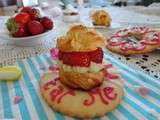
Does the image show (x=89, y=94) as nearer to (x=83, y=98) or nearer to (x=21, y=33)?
(x=83, y=98)

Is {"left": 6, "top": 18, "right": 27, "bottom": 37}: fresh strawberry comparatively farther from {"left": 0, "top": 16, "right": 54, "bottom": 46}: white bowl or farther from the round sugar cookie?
the round sugar cookie

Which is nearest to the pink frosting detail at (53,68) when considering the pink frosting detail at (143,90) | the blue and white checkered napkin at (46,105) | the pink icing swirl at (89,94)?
the blue and white checkered napkin at (46,105)

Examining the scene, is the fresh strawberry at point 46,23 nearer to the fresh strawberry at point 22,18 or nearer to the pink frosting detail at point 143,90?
the fresh strawberry at point 22,18

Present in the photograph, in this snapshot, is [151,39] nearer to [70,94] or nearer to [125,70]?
[125,70]

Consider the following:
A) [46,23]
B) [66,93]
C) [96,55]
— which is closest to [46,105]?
[66,93]

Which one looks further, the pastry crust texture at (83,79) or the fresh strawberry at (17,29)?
the fresh strawberry at (17,29)
